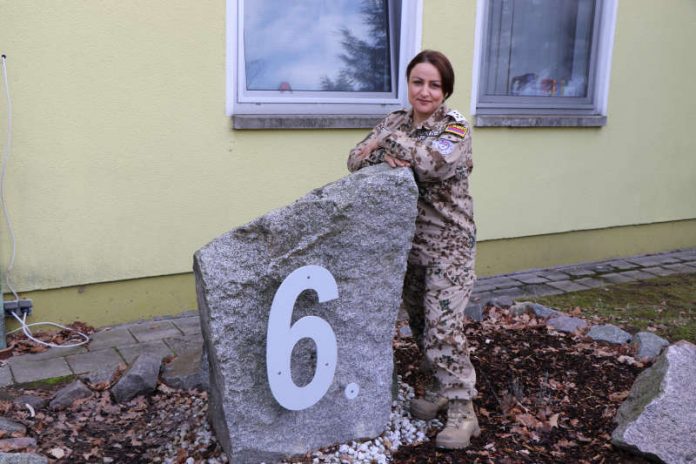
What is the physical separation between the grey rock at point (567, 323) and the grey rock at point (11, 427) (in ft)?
11.1

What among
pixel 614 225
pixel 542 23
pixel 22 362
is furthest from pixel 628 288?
→ pixel 22 362

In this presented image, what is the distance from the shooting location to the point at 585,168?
666 centimetres

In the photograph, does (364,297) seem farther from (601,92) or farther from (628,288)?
(601,92)

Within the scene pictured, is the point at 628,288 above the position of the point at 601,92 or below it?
below

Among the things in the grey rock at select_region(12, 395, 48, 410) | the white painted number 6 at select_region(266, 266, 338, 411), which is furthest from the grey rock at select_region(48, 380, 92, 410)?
the white painted number 6 at select_region(266, 266, 338, 411)

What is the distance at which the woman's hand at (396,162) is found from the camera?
2.96m

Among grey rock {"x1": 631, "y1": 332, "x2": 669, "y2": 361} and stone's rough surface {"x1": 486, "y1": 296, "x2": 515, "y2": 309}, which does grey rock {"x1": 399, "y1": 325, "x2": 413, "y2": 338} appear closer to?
stone's rough surface {"x1": 486, "y1": 296, "x2": 515, "y2": 309}

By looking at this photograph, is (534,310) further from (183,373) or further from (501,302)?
(183,373)

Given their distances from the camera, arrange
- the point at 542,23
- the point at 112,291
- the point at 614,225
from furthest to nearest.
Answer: the point at 614,225
the point at 542,23
the point at 112,291

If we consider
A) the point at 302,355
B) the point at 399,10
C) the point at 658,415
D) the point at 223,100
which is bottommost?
the point at 658,415

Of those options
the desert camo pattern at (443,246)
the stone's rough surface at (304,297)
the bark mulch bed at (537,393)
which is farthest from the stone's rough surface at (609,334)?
the stone's rough surface at (304,297)

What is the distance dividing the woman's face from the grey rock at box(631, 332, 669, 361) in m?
2.28

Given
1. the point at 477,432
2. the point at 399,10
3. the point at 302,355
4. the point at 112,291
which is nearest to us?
the point at 302,355

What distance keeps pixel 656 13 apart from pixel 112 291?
570 centimetres
